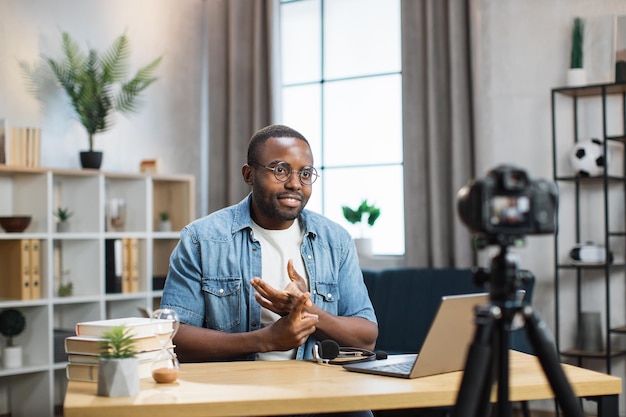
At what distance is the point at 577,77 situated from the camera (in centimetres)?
446

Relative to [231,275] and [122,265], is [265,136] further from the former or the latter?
[122,265]

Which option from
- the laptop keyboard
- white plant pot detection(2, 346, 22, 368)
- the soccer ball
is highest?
the soccer ball

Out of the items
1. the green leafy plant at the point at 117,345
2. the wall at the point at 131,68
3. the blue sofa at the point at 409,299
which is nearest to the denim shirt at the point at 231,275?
the green leafy plant at the point at 117,345

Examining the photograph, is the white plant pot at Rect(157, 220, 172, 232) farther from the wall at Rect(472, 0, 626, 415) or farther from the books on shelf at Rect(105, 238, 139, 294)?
the wall at Rect(472, 0, 626, 415)

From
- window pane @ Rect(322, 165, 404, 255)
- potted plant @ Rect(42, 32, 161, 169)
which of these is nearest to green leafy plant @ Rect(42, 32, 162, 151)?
potted plant @ Rect(42, 32, 161, 169)

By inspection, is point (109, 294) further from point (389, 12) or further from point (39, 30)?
point (389, 12)

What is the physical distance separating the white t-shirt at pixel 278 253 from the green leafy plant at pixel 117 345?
0.67 meters

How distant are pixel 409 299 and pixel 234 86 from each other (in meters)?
2.06

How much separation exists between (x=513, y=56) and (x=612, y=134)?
711 mm

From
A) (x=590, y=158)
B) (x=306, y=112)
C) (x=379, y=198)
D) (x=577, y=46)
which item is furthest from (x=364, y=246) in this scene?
(x=577, y=46)

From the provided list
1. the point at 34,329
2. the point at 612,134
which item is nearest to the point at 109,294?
the point at 34,329

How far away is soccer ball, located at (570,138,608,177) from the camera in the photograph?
4.38 m

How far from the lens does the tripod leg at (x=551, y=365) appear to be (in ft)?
4.67

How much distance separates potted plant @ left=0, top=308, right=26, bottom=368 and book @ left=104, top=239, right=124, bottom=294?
1.88 ft
